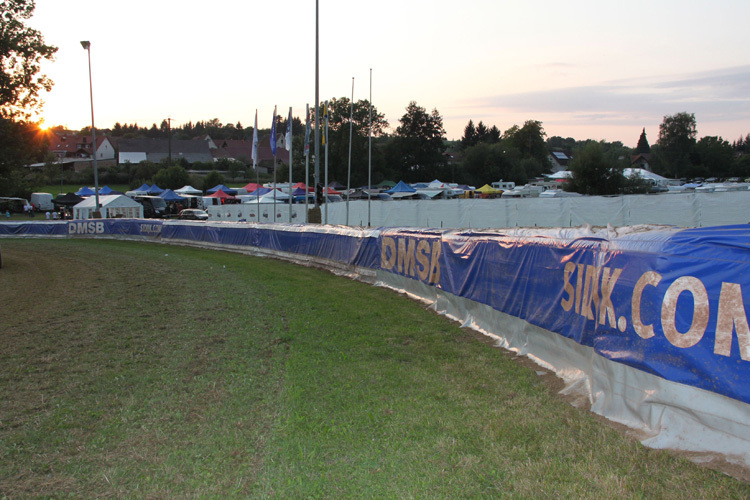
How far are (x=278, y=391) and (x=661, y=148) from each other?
10780cm

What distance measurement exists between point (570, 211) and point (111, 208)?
38610 millimetres

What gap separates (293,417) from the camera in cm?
593

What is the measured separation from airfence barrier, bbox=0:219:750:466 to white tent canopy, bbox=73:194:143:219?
4379cm

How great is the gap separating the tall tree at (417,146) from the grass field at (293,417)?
318ft

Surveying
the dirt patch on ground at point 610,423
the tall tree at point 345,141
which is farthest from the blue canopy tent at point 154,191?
the dirt patch on ground at point 610,423

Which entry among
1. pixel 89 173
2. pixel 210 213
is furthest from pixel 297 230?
pixel 89 173

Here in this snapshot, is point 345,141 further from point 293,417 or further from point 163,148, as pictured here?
point 293,417

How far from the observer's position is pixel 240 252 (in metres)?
27.8

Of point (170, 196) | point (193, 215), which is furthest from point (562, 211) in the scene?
point (170, 196)

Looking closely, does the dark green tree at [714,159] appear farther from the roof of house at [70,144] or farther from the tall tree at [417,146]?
the roof of house at [70,144]

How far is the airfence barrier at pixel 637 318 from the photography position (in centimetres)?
458

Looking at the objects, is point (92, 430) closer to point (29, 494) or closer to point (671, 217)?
point (29, 494)

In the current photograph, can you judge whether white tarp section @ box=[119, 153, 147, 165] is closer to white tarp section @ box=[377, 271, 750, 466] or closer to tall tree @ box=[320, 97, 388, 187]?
tall tree @ box=[320, 97, 388, 187]

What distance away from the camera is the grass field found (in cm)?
449
